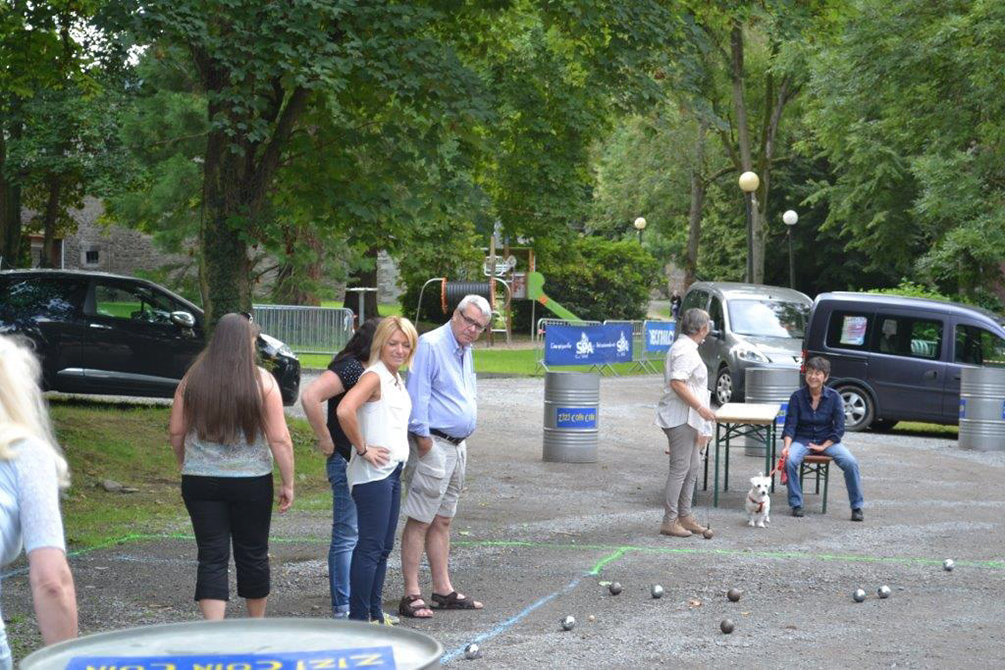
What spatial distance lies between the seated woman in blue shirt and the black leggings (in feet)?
23.3

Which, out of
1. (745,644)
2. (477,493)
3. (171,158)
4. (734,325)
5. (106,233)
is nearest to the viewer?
(745,644)

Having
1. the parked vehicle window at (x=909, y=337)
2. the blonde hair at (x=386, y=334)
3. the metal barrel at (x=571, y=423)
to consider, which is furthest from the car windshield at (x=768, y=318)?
the blonde hair at (x=386, y=334)

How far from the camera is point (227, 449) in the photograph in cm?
663

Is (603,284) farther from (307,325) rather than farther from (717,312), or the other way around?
(717,312)

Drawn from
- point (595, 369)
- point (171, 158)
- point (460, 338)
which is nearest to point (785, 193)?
point (595, 369)

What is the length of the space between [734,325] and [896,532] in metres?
12.0

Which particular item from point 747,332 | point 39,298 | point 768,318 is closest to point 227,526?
point 39,298

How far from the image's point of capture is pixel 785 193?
5106 cm

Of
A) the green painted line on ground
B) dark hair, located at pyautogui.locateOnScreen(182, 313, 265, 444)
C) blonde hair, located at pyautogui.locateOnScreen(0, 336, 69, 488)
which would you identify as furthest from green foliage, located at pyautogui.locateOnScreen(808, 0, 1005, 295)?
blonde hair, located at pyautogui.locateOnScreen(0, 336, 69, 488)

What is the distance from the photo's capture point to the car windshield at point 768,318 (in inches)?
940

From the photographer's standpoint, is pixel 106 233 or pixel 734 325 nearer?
pixel 734 325

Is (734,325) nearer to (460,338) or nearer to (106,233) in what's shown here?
(460,338)

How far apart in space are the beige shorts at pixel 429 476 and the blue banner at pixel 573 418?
25.9ft

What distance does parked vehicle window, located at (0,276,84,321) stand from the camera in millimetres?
18391
